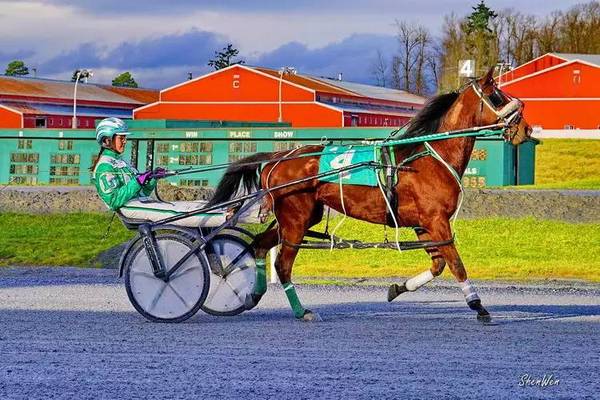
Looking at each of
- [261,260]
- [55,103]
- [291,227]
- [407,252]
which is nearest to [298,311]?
[261,260]

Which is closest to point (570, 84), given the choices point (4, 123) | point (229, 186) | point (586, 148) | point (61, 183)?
point (586, 148)

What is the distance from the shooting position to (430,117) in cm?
1195

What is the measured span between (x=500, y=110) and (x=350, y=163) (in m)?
1.49

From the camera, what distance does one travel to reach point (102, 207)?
86.5 ft

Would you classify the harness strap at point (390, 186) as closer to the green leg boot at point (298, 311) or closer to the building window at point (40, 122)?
the green leg boot at point (298, 311)

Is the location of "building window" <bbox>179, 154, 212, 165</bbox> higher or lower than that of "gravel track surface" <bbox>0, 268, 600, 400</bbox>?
higher

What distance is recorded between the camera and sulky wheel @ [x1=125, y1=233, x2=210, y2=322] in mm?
11586

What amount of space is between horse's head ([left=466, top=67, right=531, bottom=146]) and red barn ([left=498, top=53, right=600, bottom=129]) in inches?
2454

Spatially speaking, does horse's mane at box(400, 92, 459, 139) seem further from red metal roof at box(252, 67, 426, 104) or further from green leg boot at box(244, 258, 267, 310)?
red metal roof at box(252, 67, 426, 104)

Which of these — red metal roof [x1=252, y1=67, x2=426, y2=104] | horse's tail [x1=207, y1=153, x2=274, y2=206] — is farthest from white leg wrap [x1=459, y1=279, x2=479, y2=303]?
red metal roof [x1=252, y1=67, x2=426, y2=104]

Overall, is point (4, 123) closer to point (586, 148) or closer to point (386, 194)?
point (586, 148)

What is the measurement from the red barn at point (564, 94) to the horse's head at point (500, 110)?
62.3 meters

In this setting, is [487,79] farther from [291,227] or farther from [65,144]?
[65,144]

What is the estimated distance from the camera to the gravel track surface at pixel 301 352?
27.3 ft
